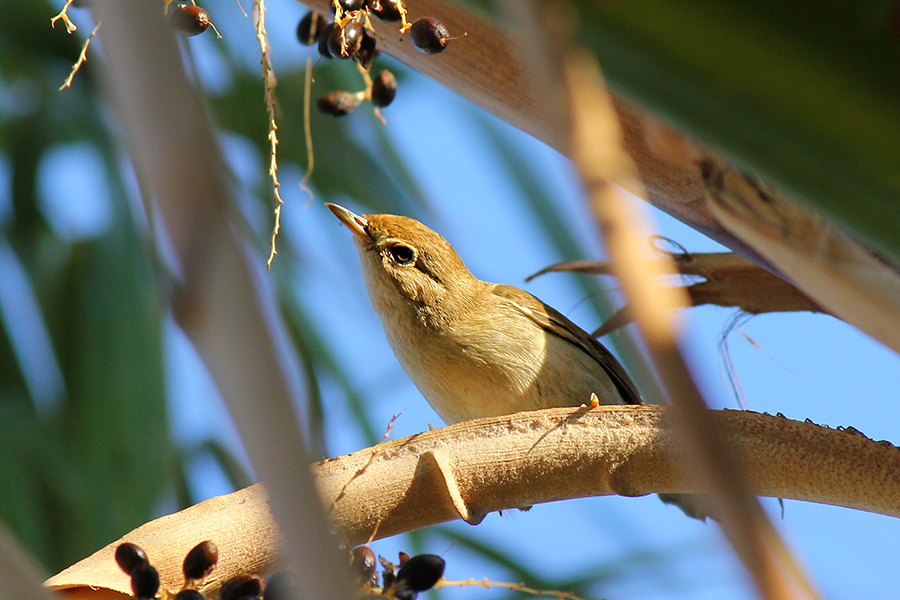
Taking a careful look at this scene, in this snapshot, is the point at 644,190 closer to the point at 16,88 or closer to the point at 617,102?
the point at 617,102

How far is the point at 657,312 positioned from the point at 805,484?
2.45ft

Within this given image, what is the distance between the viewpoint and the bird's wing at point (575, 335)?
2.20m

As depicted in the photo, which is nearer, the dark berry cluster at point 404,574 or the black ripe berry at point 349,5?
the dark berry cluster at point 404,574

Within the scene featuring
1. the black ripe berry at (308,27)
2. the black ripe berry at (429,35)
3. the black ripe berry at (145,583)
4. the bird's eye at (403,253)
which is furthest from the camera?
the bird's eye at (403,253)

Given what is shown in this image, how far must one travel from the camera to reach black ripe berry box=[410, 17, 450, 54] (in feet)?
3.59

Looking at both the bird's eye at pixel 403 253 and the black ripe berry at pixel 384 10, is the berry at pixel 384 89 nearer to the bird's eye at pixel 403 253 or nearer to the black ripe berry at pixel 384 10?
the black ripe berry at pixel 384 10

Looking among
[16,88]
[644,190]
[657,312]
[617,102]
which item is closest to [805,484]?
[644,190]

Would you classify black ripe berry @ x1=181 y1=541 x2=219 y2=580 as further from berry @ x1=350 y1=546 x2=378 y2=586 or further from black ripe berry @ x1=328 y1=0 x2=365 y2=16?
black ripe berry @ x1=328 y1=0 x2=365 y2=16

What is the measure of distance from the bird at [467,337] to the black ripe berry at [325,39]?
0.84 m

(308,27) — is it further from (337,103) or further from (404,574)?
(404,574)

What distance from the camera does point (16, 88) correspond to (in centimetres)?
304

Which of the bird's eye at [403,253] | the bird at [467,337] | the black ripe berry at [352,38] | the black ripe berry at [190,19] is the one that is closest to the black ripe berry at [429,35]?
the black ripe berry at [352,38]

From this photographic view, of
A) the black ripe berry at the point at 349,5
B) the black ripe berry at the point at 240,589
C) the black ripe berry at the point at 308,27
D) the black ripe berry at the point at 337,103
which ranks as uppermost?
the black ripe berry at the point at 308,27

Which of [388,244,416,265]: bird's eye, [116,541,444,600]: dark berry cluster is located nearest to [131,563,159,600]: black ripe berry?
[116,541,444,600]: dark berry cluster
